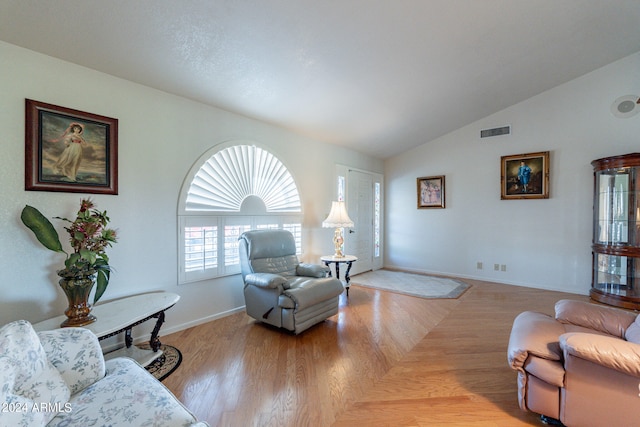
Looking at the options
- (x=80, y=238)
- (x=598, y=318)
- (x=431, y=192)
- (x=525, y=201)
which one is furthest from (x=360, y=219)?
(x=80, y=238)

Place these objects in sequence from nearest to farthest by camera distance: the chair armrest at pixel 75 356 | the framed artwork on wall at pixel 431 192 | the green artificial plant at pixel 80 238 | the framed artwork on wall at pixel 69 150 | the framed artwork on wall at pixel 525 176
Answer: the chair armrest at pixel 75 356 < the green artificial plant at pixel 80 238 < the framed artwork on wall at pixel 69 150 < the framed artwork on wall at pixel 525 176 < the framed artwork on wall at pixel 431 192

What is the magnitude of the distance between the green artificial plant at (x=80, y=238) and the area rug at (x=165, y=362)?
69 centimetres

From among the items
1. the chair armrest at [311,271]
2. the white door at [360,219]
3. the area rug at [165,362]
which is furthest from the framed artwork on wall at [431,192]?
the area rug at [165,362]

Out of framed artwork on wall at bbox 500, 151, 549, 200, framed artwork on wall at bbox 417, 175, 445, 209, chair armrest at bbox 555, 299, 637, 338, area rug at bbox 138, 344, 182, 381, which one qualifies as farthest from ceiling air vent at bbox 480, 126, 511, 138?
area rug at bbox 138, 344, 182, 381

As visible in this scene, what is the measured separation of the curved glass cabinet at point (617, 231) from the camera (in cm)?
346

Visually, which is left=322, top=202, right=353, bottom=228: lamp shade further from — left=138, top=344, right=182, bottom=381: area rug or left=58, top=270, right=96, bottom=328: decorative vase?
left=58, top=270, right=96, bottom=328: decorative vase

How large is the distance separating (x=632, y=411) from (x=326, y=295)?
2.11 metres

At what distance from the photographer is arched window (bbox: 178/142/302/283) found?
2918 millimetres

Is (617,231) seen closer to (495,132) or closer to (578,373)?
(495,132)

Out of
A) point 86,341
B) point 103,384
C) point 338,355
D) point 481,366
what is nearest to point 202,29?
point 86,341

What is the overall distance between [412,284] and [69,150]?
15.2 feet

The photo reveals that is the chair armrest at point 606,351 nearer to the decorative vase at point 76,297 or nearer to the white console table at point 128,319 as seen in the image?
the white console table at point 128,319

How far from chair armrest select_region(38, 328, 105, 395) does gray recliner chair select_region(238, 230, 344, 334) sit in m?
1.45

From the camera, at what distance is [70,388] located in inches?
48.6
